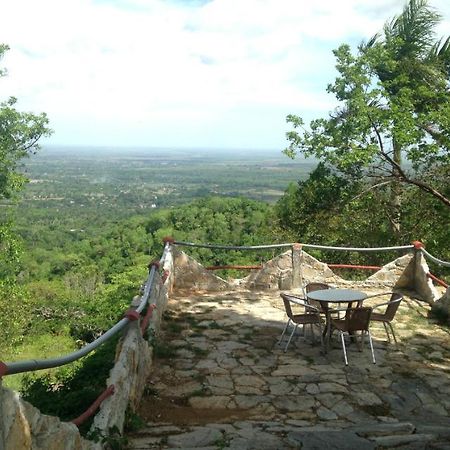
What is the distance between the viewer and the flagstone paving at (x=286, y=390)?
3.95 m

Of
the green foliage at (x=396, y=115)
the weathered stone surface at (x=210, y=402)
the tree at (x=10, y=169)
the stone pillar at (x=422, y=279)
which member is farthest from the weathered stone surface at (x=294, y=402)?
the tree at (x=10, y=169)

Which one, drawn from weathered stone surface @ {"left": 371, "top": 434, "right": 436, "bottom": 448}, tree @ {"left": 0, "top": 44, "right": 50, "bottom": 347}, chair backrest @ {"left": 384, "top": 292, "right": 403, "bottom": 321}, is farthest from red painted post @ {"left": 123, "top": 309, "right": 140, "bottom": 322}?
tree @ {"left": 0, "top": 44, "right": 50, "bottom": 347}

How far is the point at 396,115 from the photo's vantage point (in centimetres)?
1374

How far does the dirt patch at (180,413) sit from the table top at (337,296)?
2036 mm

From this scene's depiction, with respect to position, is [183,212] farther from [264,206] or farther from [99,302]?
[99,302]

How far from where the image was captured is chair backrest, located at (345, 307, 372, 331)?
234 inches

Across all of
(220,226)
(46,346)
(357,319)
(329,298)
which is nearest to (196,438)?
(357,319)

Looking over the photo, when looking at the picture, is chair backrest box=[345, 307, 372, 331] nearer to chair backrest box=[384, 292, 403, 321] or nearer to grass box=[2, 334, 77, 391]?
chair backrest box=[384, 292, 403, 321]

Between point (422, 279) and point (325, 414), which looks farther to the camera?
point (422, 279)

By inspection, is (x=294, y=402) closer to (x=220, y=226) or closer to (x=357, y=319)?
(x=357, y=319)

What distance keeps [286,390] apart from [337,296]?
5.43 feet

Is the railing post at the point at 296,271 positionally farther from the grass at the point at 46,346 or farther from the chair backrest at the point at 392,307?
the grass at the point at 46,346

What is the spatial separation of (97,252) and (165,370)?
52231 millimetres

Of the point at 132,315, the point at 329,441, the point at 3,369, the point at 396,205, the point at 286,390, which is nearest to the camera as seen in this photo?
the point at 3,369
